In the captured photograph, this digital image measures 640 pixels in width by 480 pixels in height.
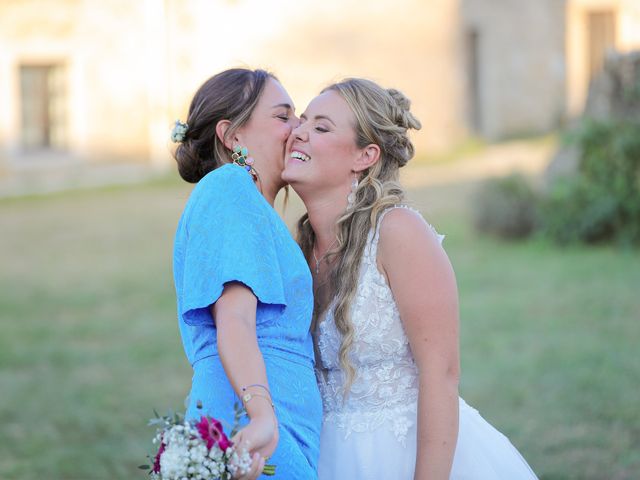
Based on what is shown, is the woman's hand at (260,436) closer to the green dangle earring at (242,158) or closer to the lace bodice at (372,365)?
the lace bodice at (372,365)

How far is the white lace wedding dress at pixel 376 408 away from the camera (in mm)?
2617

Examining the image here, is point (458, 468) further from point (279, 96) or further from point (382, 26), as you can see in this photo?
point (382, 26)

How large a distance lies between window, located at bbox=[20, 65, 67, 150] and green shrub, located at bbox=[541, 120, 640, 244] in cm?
977

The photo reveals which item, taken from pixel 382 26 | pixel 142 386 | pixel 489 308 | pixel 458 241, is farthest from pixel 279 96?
pixel 382 26

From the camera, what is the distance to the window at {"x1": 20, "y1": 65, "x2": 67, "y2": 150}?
1700 cm

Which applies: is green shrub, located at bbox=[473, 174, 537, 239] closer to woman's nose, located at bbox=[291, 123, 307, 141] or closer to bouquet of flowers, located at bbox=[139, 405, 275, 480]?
woman's nose, located at bbox=[291, 123, 307, 141]

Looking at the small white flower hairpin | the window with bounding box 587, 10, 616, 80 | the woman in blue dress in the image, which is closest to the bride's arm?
the woman in blue dress

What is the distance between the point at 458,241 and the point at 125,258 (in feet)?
11.5

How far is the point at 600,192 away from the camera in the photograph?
997cm

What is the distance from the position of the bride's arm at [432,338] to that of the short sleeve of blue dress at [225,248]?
36 centimetres

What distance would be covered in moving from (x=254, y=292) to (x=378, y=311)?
46 cm

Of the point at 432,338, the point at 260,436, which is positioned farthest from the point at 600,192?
the point at 260,436

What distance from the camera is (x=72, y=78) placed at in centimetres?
1691

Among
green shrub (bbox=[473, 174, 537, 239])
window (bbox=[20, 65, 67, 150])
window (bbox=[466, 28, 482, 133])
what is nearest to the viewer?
green shrub (bbox=[473, 174, 537, 239])
